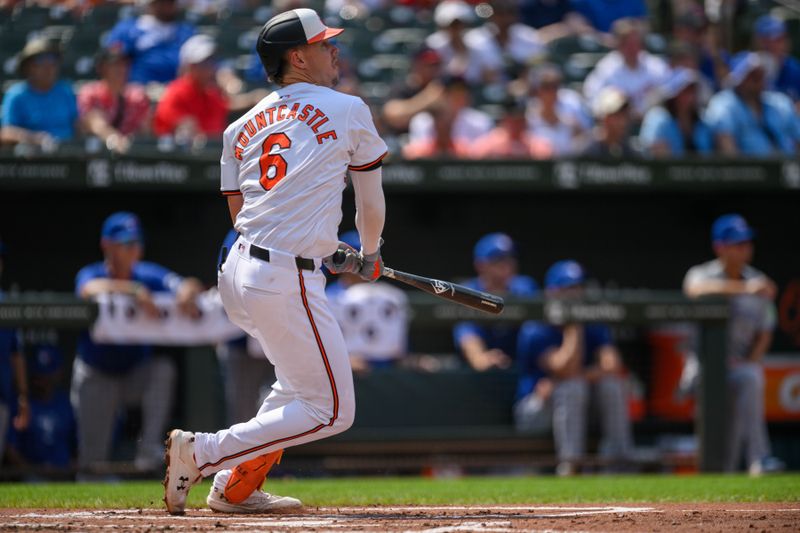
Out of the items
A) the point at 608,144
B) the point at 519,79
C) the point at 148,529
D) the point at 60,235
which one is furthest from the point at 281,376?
the point at 519,79

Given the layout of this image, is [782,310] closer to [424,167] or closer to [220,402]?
[424,167]

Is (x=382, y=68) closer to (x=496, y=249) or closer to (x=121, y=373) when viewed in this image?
(x=496, y=249)

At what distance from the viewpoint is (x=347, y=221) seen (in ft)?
30.7

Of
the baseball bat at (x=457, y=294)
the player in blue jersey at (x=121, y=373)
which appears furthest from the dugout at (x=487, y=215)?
the baseball bat at (x=457, y=294)

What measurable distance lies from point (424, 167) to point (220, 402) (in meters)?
2.44

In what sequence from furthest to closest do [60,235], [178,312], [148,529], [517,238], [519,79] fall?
[519,79] → [517,238] → [60,235] → [178,312] → [148,529]

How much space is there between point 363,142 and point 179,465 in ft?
4.53

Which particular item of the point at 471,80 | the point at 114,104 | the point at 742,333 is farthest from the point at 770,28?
the point at 114,104

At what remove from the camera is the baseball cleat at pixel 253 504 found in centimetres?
461

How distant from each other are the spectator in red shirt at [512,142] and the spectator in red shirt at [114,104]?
2.66 metres

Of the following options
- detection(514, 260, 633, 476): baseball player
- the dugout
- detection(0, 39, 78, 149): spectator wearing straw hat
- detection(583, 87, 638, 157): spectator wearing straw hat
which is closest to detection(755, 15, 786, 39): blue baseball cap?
the dugout

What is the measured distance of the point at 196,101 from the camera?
931 cm

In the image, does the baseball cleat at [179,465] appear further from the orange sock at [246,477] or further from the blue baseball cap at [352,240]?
the blue baseball cap at [352,240]

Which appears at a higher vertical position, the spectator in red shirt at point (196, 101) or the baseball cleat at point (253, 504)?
the spectator in red shirt at point (196, 101)
